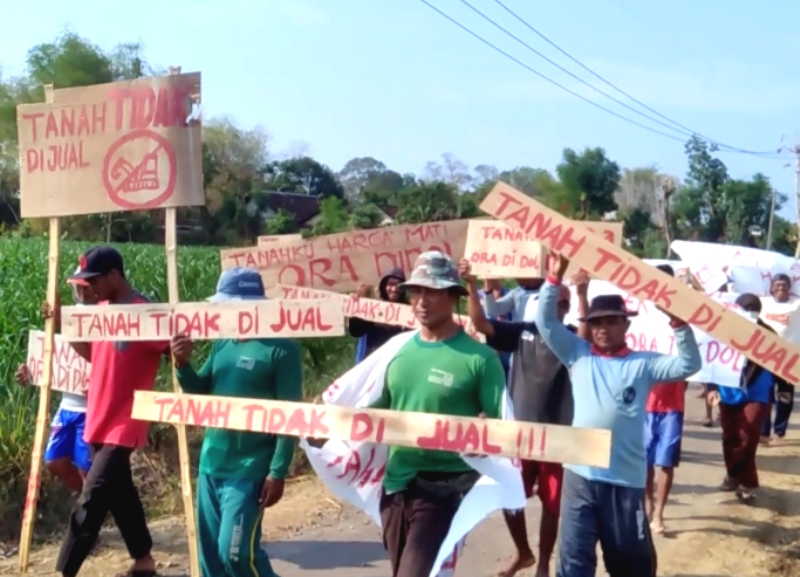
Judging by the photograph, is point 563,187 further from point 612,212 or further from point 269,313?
point 269,313

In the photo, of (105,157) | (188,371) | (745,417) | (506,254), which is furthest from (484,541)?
(105,157)

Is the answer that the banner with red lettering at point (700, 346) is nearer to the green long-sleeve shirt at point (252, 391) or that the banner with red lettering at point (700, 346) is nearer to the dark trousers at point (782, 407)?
the green long-sleeve shirt at point (252, 391)

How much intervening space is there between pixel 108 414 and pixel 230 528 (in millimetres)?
1277

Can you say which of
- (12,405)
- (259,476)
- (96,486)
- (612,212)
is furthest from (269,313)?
(612,212)

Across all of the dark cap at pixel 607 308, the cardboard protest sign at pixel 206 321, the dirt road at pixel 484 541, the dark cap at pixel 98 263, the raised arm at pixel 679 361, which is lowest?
the dirt road at pixel 484 541

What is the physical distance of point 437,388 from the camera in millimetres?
4586

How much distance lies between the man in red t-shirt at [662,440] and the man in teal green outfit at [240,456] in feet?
11.4

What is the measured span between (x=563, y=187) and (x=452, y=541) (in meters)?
44.1

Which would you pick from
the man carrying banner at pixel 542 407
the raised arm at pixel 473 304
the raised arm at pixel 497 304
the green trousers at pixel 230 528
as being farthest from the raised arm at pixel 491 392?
the raised arm at pixel 497 304

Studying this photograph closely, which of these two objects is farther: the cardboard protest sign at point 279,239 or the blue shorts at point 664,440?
the blue shorts at point 664,440

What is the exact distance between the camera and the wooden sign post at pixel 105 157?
605 centimetres

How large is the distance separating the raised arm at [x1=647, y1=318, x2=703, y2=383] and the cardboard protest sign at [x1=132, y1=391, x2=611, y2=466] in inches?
43.6

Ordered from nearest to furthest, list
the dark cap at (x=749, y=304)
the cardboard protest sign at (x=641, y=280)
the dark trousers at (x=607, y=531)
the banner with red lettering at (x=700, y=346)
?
the cardboard protest sign at (x=641, y=280) → the dark trousers at (x=607, y=531) → the banner with red lettering at (x=700, y=346) → the dark cap at (x=749, y=304)

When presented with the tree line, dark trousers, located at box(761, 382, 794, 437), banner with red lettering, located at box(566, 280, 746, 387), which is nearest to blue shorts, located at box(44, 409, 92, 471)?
banner with red lettering, located at box(566, 280, 746, 387)
